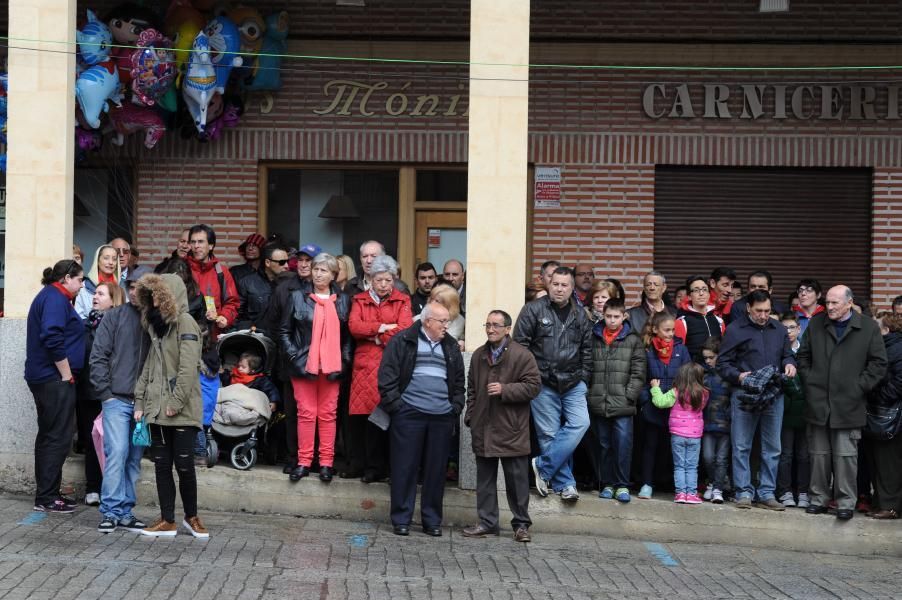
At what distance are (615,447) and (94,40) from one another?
6650 mm

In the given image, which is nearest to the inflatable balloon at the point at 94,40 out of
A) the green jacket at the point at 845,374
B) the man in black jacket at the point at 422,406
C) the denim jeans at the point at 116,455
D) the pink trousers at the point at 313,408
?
the pink trousers at the point at 313,408

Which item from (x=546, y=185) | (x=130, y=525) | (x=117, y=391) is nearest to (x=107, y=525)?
(x=130, y=525)

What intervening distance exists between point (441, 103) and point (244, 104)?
7.18ft

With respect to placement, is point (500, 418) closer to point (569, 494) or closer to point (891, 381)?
point (569, 494)

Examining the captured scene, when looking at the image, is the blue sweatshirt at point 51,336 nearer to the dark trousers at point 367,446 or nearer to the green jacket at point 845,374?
the dark trousers at point 367,446

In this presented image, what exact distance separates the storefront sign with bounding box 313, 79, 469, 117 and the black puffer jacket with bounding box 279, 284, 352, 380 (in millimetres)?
4276

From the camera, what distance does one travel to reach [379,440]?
10.8m

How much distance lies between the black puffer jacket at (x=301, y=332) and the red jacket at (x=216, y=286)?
0.77 metres

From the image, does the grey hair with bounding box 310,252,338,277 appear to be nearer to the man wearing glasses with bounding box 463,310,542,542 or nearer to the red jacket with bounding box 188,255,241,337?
the red jacket with bounding box 188,255,241,337

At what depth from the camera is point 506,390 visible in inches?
392

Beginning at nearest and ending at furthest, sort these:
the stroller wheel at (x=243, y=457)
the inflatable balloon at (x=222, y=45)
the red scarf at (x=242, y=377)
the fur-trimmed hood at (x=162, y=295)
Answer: the fur-trimmed hood at (x=162, y=295)
the stroller wheel at (x=243, y=457)
the red scarf at (x=242, y=377)
the inflatable balloon at (x=222, y=45)

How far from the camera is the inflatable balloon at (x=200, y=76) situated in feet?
44.3

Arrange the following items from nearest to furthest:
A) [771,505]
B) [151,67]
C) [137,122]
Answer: [771,505] → [151,67] → [137,122]

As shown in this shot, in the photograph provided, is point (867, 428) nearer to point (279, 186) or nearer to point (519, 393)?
point (519, 393)
